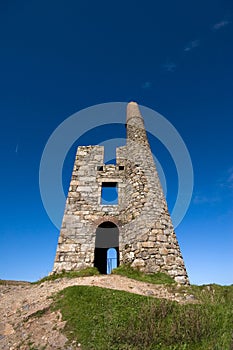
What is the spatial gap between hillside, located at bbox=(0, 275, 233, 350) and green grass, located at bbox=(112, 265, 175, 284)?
4.28 ft

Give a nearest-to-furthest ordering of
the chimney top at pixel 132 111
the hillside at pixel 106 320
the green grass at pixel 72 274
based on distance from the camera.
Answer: the hillside at pixel 106 320
the green grass at pixel 72 274
the chimney top at pixel 132 111

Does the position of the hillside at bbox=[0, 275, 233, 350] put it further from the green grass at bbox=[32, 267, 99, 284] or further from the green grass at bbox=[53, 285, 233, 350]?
the green grass at bbox=[32, 267, 99, 284]

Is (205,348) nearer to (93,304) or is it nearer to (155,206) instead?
(93,304)

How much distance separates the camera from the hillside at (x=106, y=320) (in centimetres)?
480

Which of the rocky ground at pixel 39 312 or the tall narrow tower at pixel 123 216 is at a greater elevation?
the tall narrow tower at pixel 123 216

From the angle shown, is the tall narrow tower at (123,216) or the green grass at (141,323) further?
the tall narrow tower at (123,216)

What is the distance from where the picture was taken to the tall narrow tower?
10.5 meters

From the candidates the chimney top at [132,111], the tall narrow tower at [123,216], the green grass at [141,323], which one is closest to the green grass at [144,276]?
the tall narrow tower at [123,216]

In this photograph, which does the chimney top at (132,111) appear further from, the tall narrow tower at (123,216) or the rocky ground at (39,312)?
the rocky ground at (39,312)

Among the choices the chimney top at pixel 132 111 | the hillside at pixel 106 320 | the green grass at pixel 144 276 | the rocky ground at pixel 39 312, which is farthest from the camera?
the chimney top at pixel 132 111

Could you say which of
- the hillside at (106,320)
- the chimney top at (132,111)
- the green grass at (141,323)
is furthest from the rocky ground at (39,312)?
the chimney top at (132,111)

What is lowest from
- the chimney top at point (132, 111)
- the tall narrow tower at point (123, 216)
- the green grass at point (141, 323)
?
the green grass at point (141, 323)

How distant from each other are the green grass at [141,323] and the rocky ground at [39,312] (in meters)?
0.31

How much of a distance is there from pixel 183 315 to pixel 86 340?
2310 mm
